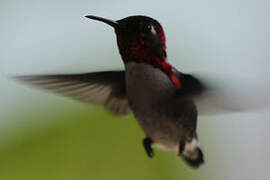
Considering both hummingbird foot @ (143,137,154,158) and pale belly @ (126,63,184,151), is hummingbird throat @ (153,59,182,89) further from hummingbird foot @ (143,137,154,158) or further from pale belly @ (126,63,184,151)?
hummingbird foot @ (143,137,154,158)

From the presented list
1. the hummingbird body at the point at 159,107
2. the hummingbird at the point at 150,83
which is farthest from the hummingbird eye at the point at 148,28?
the hummingbird body at the point at 159,107

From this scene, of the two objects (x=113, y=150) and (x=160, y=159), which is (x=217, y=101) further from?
(x=113, y=150)

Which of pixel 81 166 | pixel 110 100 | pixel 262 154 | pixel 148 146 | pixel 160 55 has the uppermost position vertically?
pixel 160 55

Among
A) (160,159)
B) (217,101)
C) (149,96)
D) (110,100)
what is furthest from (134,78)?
(160,159)

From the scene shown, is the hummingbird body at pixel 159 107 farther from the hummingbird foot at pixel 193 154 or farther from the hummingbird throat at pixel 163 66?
the hummingbird foot at pixel 193 154

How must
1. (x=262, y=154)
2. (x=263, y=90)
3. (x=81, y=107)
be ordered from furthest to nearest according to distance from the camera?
(x=262, y=154) → (x=81, y=107) → (x=263, y=90)

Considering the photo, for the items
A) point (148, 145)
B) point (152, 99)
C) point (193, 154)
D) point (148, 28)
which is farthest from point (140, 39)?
point (193, 154)

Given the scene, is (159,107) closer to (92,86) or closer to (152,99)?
(152,99)
